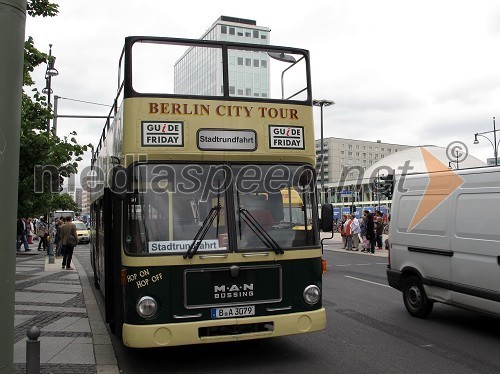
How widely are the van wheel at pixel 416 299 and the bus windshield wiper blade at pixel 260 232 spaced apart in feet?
12.4

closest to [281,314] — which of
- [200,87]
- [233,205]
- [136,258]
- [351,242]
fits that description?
[233,205]

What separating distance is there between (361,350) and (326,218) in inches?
70.0

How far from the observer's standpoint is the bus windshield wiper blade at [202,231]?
569cm

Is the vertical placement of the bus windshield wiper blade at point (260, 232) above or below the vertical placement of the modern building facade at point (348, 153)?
below

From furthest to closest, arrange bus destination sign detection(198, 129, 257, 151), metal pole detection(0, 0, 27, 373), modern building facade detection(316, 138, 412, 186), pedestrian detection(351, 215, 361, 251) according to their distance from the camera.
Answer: modern building facade detection(316, 138, 412, 186) → pedestrian detection(351, 215, 361, 251) → bus destination sign detection(198, 129, 257, 151) → metal pole detection(0, 0, 27, 373)

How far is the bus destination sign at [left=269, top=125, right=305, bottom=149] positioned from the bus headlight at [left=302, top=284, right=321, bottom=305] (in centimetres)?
174

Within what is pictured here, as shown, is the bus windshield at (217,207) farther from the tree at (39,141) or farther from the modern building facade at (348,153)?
the modern building facade at (348,153)

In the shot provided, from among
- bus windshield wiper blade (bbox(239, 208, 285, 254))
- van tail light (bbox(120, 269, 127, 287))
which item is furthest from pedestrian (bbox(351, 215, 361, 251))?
van tail light (bbox(120, 269, 127, 287))

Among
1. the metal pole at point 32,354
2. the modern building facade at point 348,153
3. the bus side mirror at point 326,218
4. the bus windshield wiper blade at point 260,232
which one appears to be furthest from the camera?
the modern building facade at point 348,153

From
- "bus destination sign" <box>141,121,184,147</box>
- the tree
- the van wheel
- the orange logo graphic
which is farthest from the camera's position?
the tree

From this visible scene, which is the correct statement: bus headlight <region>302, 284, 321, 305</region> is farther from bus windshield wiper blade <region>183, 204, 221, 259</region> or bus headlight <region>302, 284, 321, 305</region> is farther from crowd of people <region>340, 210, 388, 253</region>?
crowd of people <region>340, 210, 388, 253</region>

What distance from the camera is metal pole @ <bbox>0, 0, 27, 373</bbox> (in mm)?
3574

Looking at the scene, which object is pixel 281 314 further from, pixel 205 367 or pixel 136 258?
pixel 136 258

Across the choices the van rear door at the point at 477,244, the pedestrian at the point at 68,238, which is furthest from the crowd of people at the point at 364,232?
the van rear door at the point at 477,244
